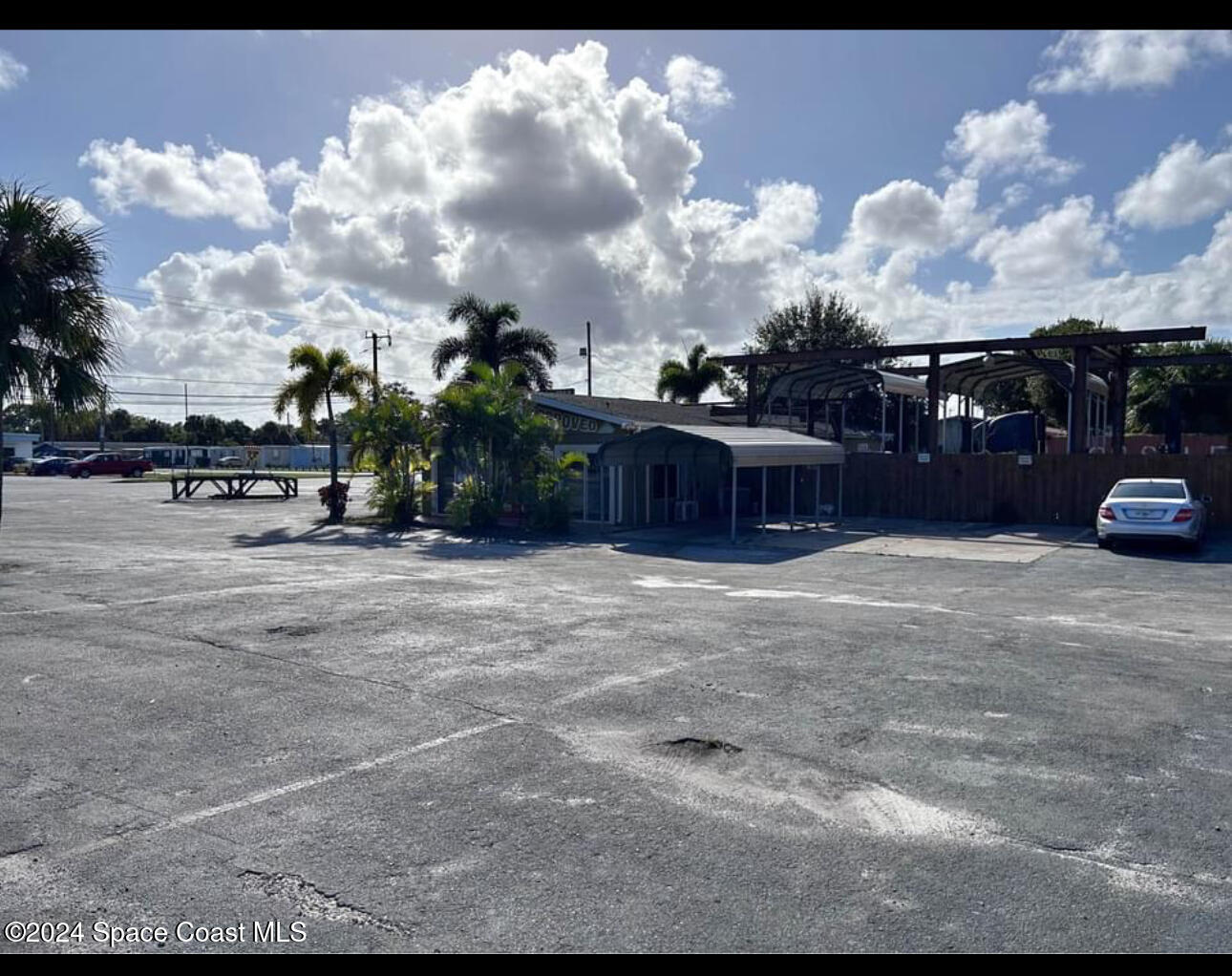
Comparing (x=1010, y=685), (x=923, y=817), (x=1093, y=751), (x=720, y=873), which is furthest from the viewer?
(x=1010, y=685)

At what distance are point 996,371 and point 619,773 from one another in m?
26.9

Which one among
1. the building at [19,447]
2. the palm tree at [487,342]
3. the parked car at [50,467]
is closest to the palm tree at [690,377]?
the palm tree at [487,342]

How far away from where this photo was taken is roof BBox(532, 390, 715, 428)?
86.0 feet

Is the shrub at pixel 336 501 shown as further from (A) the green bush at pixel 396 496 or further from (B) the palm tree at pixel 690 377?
(B) the palm tree at pixel 690 377

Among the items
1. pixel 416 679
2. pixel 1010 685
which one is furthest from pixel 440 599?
pixel 1010 685

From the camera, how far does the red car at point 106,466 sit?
189ft

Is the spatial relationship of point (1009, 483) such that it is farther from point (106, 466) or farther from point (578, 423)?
Answer: point (106, 466)

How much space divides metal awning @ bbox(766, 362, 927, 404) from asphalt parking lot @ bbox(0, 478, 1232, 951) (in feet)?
54.7

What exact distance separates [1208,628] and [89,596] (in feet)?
42.8

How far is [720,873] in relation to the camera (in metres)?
4.12

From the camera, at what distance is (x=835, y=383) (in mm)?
29703

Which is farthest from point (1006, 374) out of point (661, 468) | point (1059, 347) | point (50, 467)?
point (50, 467)

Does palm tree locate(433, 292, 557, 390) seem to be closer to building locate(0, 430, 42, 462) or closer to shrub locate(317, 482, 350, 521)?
shrub locate(317, 482, 350, 521)
